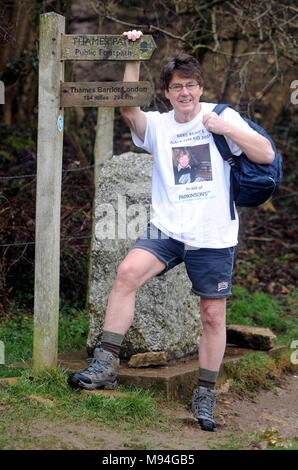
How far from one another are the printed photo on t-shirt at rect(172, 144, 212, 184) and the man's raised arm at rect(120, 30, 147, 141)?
1.10ft

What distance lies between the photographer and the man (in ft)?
16.1

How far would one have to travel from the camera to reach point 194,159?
496 cm

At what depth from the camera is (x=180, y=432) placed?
4.94 m

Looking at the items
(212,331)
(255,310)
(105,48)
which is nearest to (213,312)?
(212,331)

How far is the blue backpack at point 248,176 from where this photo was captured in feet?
16.0

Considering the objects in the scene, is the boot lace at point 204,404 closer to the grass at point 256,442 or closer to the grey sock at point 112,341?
the grass at point 256,442

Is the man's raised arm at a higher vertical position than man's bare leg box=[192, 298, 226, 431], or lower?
higher

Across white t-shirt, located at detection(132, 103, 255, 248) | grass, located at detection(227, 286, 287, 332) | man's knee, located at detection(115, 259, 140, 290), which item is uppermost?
white t-shirt, located at detection(132, 103, 255, 248)

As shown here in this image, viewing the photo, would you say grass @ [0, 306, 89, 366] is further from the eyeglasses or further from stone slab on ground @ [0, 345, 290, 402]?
the eyeglasses

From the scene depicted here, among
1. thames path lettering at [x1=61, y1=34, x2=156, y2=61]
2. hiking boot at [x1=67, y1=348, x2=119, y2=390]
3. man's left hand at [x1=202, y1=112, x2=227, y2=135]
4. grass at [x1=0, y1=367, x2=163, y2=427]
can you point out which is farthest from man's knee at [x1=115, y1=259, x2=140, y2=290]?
thames path lettering at [x1=61, y1=34, x2=156, y2=61]

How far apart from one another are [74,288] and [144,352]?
7.78ft

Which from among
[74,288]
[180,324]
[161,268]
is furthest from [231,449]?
Result: [74,288]

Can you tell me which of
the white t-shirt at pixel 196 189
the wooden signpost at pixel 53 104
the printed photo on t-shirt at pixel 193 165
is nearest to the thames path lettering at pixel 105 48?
the wooden signpost at pixel 53 104
